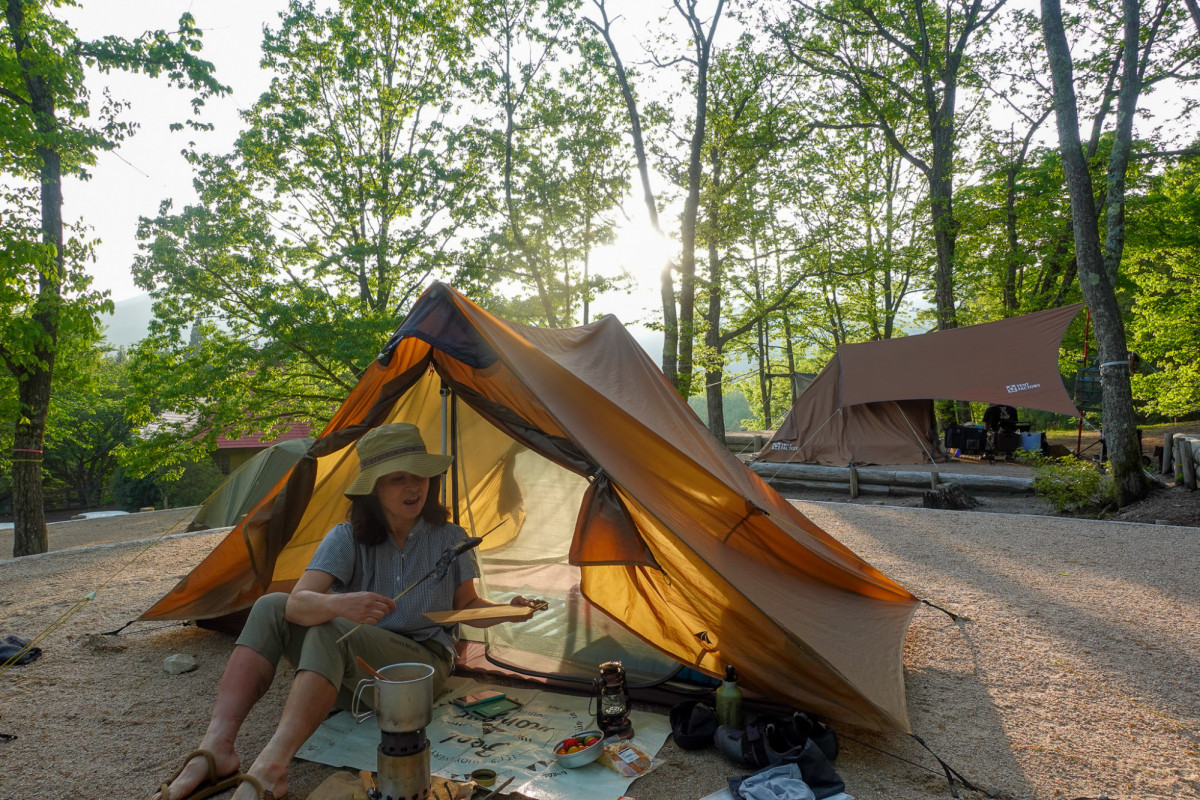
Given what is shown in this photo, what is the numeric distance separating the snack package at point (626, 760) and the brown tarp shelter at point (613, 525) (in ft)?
1.74

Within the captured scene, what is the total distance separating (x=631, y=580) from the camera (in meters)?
3.44

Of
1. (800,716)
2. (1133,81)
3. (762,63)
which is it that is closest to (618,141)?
(762,63)

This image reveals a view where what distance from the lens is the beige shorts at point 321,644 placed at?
2264 millimetres

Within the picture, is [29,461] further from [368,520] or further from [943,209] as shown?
[943,209]

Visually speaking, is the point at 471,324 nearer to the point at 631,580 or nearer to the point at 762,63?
the point at 631,580

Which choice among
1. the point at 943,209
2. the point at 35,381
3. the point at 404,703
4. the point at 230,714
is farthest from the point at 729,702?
the point at 943,209

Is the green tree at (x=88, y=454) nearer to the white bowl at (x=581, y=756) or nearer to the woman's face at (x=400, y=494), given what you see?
the woman's face at (x=400, y=494)

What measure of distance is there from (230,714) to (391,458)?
974 millimetres

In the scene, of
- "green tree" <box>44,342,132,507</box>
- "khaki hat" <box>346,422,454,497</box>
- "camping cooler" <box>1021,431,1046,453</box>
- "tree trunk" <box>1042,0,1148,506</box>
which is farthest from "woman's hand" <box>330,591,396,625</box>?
"green tree" <box>44,342,132,507</box>

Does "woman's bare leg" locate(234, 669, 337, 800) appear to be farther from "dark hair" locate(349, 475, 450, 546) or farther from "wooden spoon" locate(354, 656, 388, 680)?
"dark hair" locate(349, 475, 450, 546)

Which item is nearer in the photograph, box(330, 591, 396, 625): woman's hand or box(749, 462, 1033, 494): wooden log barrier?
box(330, 591, 396, 625): woman's hand

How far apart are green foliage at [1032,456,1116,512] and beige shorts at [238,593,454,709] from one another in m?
7.85

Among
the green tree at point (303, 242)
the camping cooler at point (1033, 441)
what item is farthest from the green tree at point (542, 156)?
the camping cooler at point (1033, 441)

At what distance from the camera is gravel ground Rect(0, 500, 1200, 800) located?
240 cm
